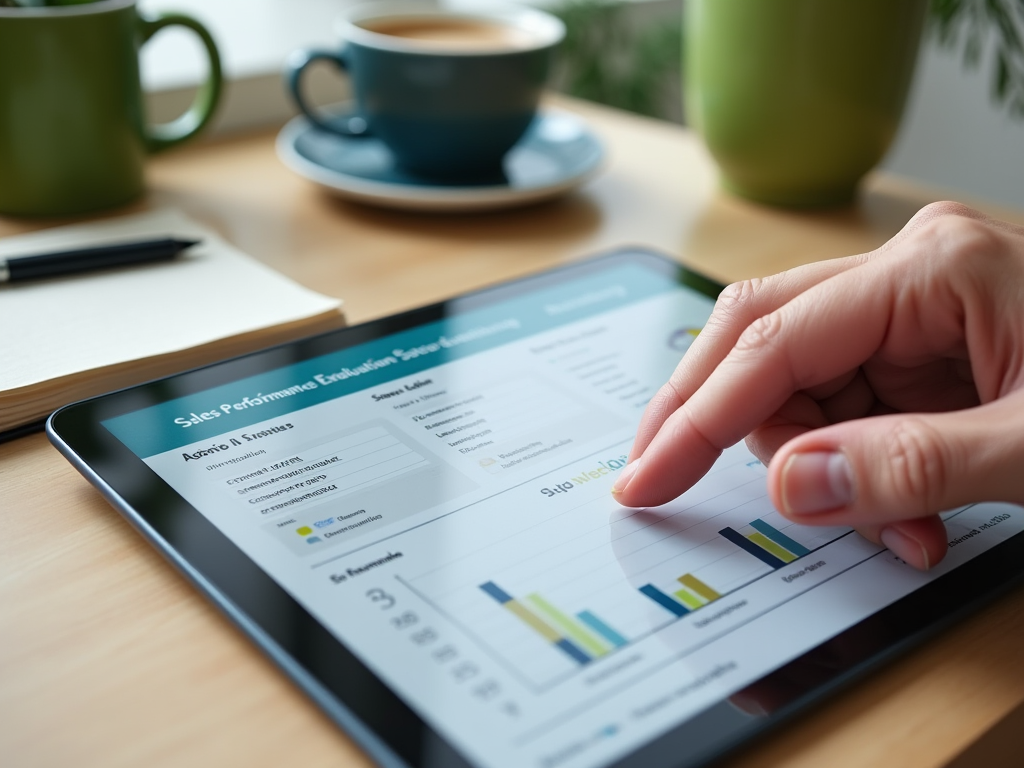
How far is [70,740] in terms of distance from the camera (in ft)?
1.12

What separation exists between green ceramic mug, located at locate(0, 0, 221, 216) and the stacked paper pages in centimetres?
5

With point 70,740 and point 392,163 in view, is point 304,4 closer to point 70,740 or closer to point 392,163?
point 392,163

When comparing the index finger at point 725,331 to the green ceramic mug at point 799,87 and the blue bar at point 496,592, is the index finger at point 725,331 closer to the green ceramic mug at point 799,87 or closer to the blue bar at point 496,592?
the blue bar at point 496,592

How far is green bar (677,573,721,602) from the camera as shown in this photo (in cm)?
39

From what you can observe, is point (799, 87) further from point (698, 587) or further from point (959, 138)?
point (959, 138)

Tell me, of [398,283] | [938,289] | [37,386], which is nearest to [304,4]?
[398,283]

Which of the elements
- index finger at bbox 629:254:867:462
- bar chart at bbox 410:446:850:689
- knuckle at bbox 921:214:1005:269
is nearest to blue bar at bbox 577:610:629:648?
bar chart at bbox 410:446:850:689

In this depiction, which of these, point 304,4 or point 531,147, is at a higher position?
point 304,4

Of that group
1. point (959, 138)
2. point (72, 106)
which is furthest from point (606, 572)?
point (959, 138)

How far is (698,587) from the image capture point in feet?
1.30

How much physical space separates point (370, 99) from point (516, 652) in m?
0.55

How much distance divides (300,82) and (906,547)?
62 centimetres

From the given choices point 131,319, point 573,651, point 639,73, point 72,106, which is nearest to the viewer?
point 573,651

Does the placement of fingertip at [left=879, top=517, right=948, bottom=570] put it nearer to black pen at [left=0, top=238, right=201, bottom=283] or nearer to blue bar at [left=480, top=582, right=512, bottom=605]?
blue bar at [left=480, top=582, right=512, bottom=605]
